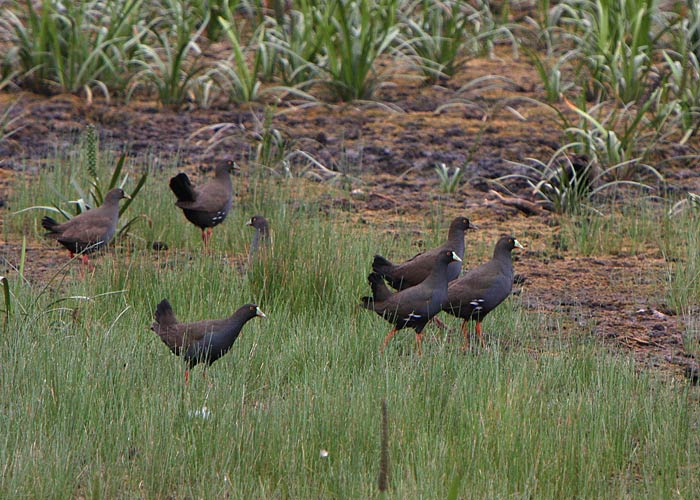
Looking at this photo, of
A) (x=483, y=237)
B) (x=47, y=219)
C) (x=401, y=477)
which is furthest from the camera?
(x=483, y=237)

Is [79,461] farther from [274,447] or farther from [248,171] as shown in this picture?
[248,171]

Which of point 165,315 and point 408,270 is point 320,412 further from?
point 408,270

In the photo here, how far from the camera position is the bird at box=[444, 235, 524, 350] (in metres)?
6.07

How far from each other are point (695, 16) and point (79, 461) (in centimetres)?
882

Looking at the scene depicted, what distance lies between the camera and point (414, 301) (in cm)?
577

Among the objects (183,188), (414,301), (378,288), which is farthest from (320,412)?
(183,188)

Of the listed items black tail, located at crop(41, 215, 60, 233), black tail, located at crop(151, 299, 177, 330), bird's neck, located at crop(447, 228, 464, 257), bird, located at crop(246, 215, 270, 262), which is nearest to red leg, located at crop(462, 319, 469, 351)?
bird's neck, located at crop(447, 228, 464, 257)

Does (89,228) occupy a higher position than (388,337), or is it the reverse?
(89,228)

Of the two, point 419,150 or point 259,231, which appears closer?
point 259,231

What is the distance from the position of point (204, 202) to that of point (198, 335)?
2.53 meters

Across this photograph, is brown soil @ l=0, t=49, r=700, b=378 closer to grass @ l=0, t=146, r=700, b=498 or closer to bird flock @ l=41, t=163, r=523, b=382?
bird flock @ l=41, t=163, r=523, b=382

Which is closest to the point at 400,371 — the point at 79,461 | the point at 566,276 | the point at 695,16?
the point at 79,461

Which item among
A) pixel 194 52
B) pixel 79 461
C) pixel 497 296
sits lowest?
pixel 79 461

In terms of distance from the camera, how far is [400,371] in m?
5.07
